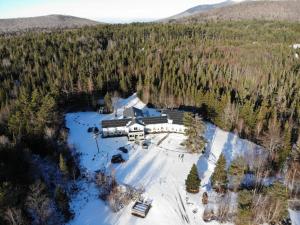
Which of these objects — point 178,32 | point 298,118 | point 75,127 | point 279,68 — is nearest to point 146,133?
point 75,127

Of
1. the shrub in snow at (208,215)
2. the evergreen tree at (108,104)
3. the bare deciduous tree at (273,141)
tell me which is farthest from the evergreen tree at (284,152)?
the evergreen tree at (108,104)

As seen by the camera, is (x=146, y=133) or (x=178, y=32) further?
(x=178, y=32)

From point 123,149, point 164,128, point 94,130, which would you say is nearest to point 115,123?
point 94,130

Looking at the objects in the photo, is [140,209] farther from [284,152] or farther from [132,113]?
[284,152]

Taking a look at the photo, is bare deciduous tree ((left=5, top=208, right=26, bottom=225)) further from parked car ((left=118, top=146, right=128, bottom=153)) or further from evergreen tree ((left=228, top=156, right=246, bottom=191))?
evergreen tree ((left=228, top=156, right=246, bottom=191))

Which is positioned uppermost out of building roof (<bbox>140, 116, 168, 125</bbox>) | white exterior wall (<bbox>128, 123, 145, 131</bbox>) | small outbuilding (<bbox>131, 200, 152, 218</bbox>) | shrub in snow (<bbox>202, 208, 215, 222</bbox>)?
building roof (<bbox>140, 116, 168, 125</bbox>)

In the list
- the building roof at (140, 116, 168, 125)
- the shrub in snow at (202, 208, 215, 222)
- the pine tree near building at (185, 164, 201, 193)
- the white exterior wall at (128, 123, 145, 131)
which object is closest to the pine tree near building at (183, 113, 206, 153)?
the building roof at (140, 116, 168, 125)

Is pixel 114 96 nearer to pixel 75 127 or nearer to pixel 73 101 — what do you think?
pixel 73 101
